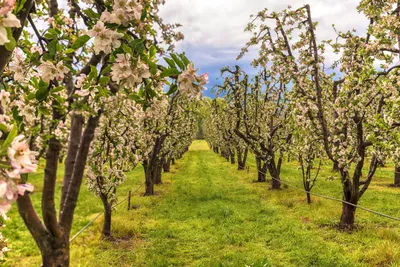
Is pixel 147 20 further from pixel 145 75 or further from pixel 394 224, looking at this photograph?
pixel 394 224

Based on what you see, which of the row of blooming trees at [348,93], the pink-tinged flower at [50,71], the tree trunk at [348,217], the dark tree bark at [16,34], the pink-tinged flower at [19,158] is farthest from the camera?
the tree trunk at [348,217]

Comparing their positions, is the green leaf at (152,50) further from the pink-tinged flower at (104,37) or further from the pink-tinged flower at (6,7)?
the pink-tinged flower at (6,7)

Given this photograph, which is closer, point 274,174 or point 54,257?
point 54,257

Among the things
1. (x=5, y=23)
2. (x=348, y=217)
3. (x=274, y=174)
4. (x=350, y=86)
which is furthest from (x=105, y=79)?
(x=274, y=174)

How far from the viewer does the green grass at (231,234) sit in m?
8.43

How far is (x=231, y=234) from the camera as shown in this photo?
1035 cm

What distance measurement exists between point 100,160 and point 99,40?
26.5 feet

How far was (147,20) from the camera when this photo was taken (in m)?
3.16

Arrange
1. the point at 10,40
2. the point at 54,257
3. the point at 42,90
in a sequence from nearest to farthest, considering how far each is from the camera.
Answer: the point at 10,40 → the point at 42,90 → the point at 54,257

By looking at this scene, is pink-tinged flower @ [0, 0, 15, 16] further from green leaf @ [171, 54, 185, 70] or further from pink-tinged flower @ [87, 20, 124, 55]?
green leaf @ [171, 54, 185, 70]

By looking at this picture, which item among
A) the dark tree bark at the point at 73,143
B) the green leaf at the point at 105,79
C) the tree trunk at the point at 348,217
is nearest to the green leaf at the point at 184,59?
the green leaf at the point at 105,79

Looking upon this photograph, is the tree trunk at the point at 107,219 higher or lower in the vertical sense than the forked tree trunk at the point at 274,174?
lower

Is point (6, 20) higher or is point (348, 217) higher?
point (6, 20)

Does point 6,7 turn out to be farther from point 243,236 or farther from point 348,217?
point 348,217
